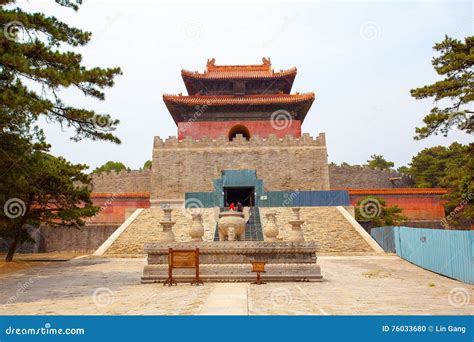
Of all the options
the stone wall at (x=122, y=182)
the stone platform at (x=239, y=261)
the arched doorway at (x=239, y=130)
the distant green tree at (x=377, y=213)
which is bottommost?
the stone platform at (x=239, y=261)

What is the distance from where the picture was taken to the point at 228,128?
2967 centimetres

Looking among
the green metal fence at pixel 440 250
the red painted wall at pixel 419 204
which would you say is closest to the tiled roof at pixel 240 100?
the red painted wall at pixel 419 204

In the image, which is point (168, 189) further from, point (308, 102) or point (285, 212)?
point (308, 102)

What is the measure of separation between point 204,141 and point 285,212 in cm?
932

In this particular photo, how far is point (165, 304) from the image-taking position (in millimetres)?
5832

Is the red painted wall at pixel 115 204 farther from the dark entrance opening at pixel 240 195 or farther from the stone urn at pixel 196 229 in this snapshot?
the stone urn at pixel 196 229

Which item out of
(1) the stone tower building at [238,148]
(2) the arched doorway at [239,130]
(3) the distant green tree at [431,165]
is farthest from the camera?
(3) the distant green tree at [431,165]

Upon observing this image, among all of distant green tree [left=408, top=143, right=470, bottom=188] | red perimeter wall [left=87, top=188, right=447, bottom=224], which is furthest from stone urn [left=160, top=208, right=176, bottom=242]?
distant green tree [left=408, top=143, right=470, bottom=188]

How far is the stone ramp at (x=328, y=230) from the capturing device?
1650 centimetres

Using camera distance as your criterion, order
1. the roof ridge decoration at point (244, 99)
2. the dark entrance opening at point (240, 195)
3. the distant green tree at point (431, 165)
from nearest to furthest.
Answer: the dark entrance opening at point (240, 195) → the roof ridge decoration at point (244, 99) → the distant green tree at point (431, 165)

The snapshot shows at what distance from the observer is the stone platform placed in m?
8.70

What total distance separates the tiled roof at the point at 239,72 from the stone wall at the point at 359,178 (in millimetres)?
8962

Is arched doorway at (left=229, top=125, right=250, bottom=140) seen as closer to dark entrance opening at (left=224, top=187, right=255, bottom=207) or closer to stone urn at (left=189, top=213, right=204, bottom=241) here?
dark entrance opening at (left=224, top=187, right=255, bottom=207)

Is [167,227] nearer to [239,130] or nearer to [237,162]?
[237,162]
